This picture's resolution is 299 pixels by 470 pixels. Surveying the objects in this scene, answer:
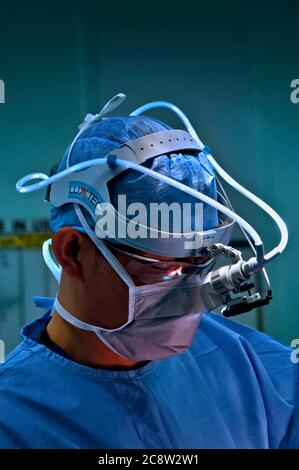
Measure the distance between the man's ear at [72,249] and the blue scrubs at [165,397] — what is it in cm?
15

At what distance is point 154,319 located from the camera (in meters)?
1.03

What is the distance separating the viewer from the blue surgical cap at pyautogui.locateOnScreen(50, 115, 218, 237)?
3.24 ft

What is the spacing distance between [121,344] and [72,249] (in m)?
0.19

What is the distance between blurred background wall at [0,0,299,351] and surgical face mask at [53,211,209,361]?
235mm

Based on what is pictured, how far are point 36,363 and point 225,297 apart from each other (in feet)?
1.14

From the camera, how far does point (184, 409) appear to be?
43.8 inches

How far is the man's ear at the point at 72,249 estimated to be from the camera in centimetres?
102

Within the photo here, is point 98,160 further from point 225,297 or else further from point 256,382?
point 256,382
